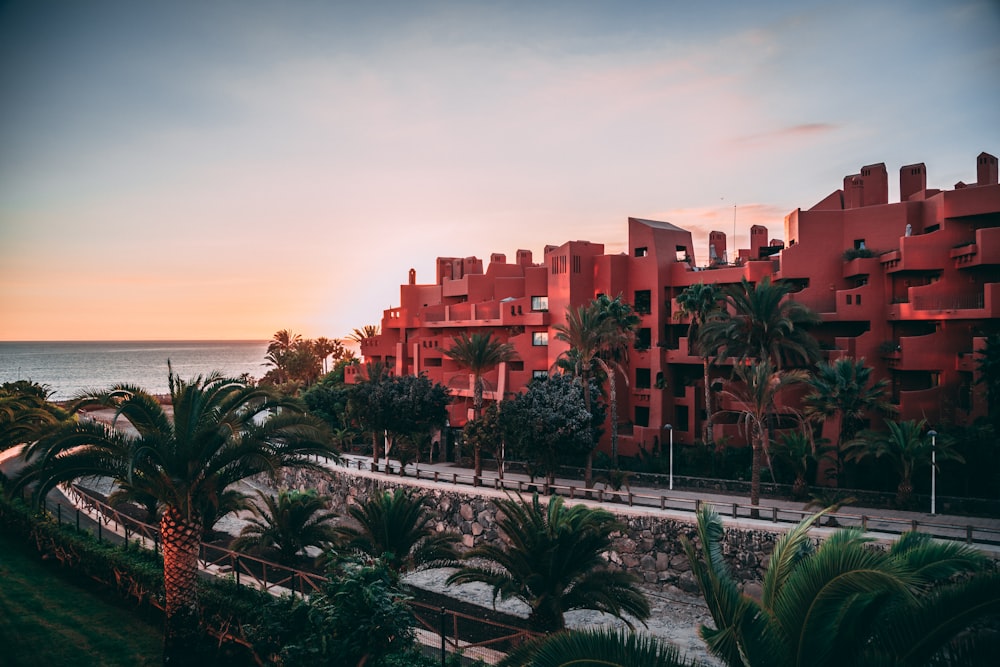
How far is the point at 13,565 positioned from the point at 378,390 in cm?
1812

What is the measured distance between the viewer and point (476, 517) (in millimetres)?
28781

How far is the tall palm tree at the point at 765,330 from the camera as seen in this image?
3092 centimetres

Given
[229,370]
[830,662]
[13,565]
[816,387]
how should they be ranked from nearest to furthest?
[830,662] → [13,565] → [816,387] → [229,370]

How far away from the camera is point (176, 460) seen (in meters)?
13.8

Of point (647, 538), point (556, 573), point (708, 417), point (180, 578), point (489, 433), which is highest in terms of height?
point (708, 417)

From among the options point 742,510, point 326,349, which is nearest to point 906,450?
point 742,510

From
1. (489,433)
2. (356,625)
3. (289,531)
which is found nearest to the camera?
(356,625)

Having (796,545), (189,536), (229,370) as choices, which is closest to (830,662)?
(796,545)

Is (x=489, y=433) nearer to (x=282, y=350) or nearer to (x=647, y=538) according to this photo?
(x=647, y=538)

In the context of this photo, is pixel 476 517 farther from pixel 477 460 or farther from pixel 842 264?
pixel 842 264

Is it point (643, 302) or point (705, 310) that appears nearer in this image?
point (705, 310)

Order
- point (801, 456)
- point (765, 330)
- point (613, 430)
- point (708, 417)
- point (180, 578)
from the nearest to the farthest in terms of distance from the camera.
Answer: point (180, 578) → point (801, 456) → point (765, 330) → point (708, 417) → point (613, 430)

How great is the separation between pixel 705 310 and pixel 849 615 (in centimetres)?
2769

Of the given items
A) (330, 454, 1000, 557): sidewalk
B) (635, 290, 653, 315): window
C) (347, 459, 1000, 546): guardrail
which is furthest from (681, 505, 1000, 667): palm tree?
(635, 290, 653, 315): window
